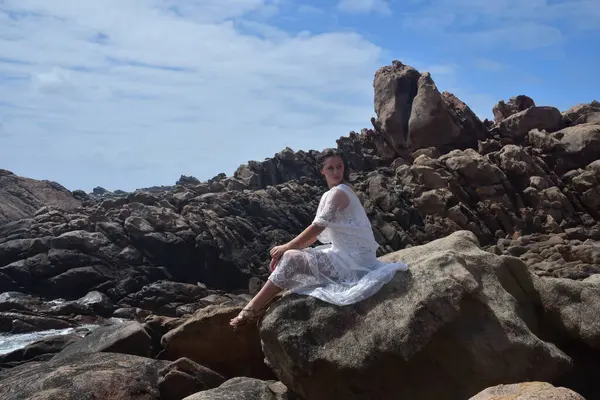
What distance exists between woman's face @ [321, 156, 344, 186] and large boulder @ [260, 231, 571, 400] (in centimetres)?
144

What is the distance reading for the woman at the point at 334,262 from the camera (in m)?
6.95

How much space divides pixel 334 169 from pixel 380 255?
92.9 ft

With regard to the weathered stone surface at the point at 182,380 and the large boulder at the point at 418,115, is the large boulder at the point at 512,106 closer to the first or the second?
the large boulder at the point at 418,115

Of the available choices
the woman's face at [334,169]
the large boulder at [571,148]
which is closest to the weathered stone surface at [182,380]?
the woman's face at [334,169]

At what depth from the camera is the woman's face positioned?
759 cm

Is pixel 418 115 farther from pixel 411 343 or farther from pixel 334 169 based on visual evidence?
pixel 411 343

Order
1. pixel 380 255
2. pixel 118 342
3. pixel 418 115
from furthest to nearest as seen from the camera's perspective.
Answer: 1. pixel 418 115
2. pixel 380 255
3. pixel 118 342

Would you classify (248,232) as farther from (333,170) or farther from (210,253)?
(333,170)

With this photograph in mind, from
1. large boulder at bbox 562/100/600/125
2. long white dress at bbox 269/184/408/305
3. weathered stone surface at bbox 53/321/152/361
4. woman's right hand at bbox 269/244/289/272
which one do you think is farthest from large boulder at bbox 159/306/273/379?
large boulder at bbox 562/100/600/125

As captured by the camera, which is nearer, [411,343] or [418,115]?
[411,343]

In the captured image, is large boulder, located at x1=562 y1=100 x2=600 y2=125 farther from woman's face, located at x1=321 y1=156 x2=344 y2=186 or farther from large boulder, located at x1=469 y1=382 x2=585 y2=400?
large boulder, located at x1=469 y1=382 x2=585 y2=400

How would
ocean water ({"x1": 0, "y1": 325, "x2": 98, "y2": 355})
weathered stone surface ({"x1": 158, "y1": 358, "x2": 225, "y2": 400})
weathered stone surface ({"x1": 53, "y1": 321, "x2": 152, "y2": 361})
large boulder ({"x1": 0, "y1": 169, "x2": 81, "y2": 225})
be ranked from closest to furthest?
weathered stone surface ({"x1": 158, "y1": 358, "x2": 225, "y2": 400}) < weathered stone surface ({"x1": 53, "y1": 321, "x2": 152, "y2": 361}) < ocean water ({"x1": 0, "y1": 325, "x2": 98, "y2": 355}) < large boulder ({"x1": 0, "y1": 169, "x2": 81, "y2": 225})

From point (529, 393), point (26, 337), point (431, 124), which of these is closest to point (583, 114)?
point (431, 124)

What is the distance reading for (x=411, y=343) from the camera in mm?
6492
